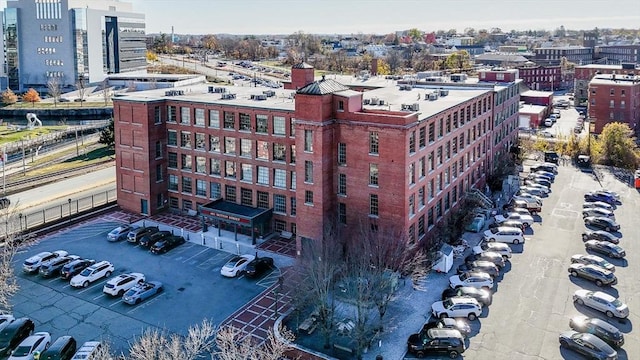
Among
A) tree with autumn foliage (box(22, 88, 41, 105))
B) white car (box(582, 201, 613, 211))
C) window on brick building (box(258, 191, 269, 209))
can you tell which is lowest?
white car (box(582, 201, 613, 211))

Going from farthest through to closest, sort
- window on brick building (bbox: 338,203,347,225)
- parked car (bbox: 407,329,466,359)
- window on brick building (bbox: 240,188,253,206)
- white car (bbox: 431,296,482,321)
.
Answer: window on brick building (bbox: 240,188,253,206) < window on brick building (bbox: 338,203,347,225) < white car (bbox: 431,296,482,321) < parked car (bbox: 407,329,466,359)

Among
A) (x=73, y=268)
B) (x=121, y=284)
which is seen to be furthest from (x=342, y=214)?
(x=73, y=268)

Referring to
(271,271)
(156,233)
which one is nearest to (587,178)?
(271,271)

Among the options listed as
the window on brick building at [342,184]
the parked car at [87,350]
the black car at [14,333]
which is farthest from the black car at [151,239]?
the parked car at [87,350]

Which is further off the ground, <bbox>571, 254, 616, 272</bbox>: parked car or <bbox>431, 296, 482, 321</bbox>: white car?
<bbox>571, 254, 616, 272</bbox>: parked car

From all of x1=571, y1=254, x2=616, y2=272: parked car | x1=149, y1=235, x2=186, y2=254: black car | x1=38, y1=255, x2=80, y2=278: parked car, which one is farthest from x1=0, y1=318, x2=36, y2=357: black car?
x1=571, y1=254, x2=616, y2=272: parked car

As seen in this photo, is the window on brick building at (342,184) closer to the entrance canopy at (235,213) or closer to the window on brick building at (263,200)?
the entrance canopy at (235,213)

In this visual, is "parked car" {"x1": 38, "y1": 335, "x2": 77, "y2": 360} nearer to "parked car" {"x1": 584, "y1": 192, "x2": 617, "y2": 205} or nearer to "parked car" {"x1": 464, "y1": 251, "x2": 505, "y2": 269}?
"parked car" {"x1": 464, "y1": 251, "x2": 505, "y2": 269}

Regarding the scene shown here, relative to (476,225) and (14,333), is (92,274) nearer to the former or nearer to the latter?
(14,333)
